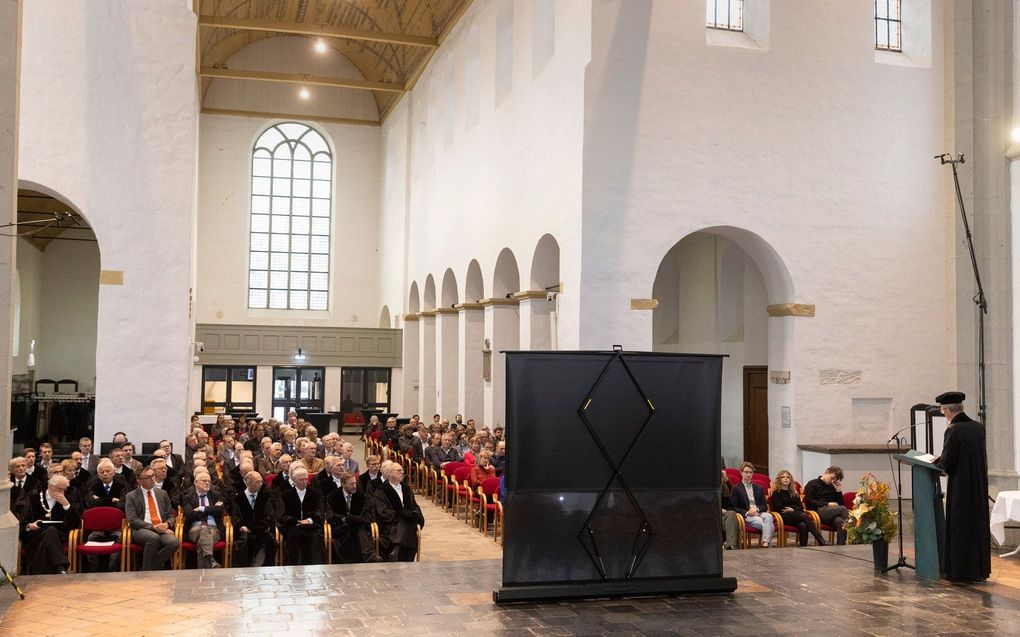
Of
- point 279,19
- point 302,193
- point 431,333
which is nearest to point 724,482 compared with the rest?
point 431,333

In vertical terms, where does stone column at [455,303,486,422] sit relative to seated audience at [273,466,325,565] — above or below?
above

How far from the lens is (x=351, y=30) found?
79.9 ft

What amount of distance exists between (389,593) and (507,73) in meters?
14.1

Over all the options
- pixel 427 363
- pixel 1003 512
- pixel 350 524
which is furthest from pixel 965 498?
pixel 427 363

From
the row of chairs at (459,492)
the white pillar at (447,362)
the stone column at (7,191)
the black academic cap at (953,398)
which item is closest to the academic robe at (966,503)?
the black academic cap at (953,398)

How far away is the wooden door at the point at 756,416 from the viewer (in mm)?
18562

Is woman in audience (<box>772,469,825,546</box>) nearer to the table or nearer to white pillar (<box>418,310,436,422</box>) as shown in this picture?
the table

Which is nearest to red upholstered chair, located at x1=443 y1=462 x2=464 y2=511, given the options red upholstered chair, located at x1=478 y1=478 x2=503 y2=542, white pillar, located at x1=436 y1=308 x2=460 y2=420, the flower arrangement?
red upholstered chair, located at x1=478 y1=478 x2=503 y2=542

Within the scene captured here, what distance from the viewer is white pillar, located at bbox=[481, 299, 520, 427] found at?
63.9ft

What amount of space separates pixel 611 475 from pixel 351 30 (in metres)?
19.2

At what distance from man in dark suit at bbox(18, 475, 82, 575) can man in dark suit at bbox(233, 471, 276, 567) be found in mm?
1525

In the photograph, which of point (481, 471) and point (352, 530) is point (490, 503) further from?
point (352, 530)

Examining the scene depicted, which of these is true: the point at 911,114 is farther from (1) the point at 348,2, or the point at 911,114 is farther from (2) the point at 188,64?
(1) the point at 348,2

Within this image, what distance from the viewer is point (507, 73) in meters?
20.0
